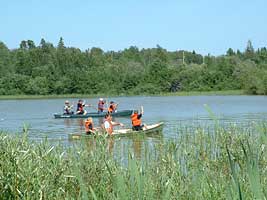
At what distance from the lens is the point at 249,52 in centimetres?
11612

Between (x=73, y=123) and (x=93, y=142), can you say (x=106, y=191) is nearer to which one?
(x=93, y=142)

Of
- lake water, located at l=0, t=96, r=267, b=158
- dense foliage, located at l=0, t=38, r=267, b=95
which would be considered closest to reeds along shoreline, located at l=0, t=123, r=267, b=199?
Answer: lake water, located at l=0, t=96, r=267, b=158

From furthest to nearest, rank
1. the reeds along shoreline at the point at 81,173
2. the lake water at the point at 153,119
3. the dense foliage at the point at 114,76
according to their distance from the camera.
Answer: the dense foliage at the point at 114,76 → the lake water at the point at 153,119 → the reeds along shoreline at the point at 81,173

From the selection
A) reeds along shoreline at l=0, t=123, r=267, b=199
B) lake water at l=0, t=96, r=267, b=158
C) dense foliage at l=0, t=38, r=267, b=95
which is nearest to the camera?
reeds along shoreline at l=0, t=123, r=267, b=199

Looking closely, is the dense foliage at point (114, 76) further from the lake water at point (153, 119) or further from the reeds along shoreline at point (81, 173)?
the reeds along shoreline at point (81, 173)

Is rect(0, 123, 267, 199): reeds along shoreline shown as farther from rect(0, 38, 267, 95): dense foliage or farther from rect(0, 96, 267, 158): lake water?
rect(0, 38, 267, 95): dense foliage

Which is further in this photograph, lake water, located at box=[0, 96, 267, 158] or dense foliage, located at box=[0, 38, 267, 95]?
dense foliage, located at box=[0, 38, 267, 95]

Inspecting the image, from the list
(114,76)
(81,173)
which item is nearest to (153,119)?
(81,173)

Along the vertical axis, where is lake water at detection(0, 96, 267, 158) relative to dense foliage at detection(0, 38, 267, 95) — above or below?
below

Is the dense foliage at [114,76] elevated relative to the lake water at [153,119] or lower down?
elevated

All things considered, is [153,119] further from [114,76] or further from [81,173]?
[114,76]

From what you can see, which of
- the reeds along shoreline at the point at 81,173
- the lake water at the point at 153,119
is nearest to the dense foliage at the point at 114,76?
the lake water at the point at 153,119

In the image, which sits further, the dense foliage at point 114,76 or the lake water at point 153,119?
the dense foliage at point 114,76

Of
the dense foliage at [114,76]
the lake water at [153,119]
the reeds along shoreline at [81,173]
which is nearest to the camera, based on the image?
the reeds along shoreline at [81,173]
